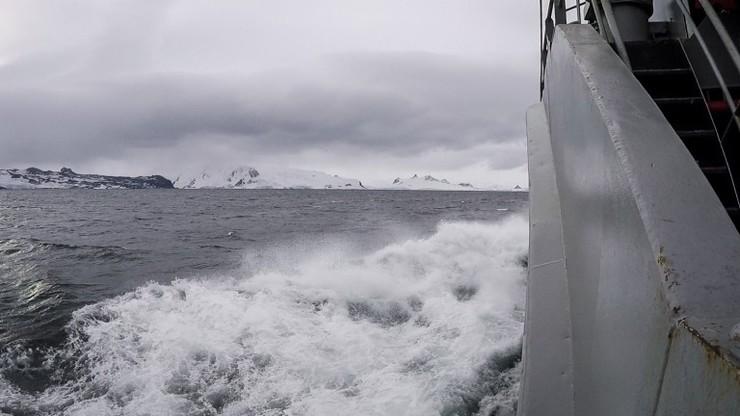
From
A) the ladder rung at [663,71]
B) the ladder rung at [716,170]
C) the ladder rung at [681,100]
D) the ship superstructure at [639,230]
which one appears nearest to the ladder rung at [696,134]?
the ship superstructure at [639,230]

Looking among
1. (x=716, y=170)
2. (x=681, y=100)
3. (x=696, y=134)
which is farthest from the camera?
(x=681, y=100)

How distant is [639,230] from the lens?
1.84 m

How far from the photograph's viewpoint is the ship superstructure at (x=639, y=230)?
1.44 metres

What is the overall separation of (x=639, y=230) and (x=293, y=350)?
228 inches

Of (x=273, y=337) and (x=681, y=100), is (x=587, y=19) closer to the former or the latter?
(x=681, y=100)

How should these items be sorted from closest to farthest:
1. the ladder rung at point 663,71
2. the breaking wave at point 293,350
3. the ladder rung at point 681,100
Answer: the ladder rung at point 681,100, the ladder rung at point 663,71, the breaking wave at point 293,350

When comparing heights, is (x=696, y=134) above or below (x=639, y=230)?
above

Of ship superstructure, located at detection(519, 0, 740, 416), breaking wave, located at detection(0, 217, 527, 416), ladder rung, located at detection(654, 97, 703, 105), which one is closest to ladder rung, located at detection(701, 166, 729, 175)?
ship superstructure, located at detection(519, 0, 740, 416)

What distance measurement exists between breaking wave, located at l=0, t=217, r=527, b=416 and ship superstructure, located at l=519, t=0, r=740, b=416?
2006mm

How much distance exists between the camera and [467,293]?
30.4 ft

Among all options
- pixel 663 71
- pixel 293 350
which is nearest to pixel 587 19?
pixel 663 71

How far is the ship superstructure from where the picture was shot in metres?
1.44

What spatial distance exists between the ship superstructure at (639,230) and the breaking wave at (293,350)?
2.01 m

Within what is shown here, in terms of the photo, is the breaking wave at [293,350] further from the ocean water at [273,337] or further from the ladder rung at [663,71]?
the ladder rung at [663,71]
